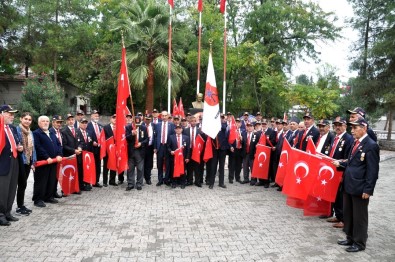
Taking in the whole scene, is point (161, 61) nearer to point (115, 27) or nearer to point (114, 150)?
point (115, 27)

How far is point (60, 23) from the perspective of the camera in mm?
23562

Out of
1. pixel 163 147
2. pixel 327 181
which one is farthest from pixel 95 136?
pixel 327 181

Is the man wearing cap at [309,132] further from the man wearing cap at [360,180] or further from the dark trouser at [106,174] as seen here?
the dark trouser at [106,174]

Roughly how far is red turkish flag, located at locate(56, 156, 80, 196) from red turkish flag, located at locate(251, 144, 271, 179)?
15.5ft

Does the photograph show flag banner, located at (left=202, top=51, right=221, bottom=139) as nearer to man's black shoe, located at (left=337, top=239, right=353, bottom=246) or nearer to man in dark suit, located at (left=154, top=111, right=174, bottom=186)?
man in dark suit, located at (left=154, top=111, right=174, bottom=186)

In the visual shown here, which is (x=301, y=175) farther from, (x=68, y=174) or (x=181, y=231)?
(x=68, y=174)

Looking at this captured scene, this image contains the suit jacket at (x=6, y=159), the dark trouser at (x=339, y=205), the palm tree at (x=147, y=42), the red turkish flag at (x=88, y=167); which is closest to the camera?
the suit jacket at (x=6, y=159)

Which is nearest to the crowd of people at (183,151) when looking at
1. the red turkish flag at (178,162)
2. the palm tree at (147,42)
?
the red turkish flag at (178,162)

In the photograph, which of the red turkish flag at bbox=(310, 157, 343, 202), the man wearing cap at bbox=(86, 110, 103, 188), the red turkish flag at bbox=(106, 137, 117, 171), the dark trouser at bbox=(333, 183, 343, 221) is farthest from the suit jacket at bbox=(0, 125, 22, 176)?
the dark trouser at bbox=(333, 183, 343, 221)

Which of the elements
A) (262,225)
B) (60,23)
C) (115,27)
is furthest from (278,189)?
(60,23)

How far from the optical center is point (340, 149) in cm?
665

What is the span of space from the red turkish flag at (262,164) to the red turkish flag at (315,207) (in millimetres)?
2809

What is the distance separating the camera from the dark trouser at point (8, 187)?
617 cm

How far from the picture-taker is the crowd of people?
17.9 feet
